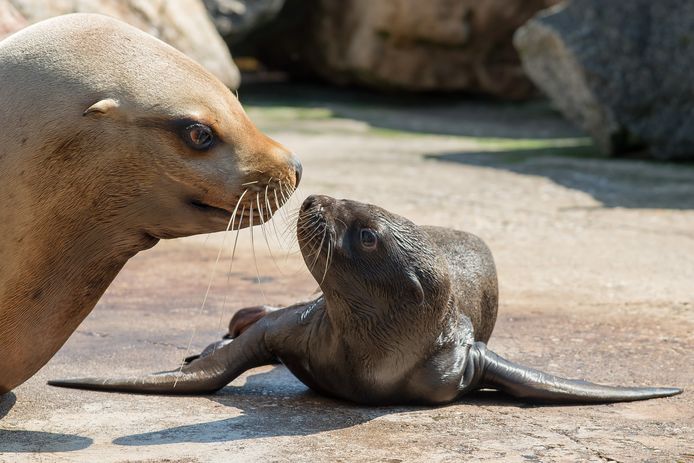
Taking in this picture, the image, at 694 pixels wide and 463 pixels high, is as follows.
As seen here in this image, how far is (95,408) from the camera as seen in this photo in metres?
4.57

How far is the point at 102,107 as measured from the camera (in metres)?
3.88

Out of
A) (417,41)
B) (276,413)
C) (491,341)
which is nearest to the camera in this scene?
(276,413)

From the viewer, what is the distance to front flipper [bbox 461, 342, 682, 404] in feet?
15.5

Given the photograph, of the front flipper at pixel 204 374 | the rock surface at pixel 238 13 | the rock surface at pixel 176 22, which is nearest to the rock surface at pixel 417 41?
the rock surface at pixel 238 13

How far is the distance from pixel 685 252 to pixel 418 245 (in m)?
3.46

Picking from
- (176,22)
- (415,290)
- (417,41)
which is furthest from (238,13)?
(415,290)

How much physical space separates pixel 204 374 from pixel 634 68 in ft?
25.7

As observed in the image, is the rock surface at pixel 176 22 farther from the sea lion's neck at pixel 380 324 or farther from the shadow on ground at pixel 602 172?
the sea lion's neck at pixel 380 324

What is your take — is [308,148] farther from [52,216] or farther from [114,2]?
[52,216]

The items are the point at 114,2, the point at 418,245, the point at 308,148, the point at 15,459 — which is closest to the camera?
the point at 15,459

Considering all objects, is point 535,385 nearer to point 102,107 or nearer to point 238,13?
point 102,107

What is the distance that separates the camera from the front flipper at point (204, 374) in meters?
4.81

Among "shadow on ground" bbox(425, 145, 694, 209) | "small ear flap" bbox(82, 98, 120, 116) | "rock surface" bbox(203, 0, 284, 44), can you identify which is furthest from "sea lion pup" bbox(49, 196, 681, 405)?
"rock surface" bbox(203, 0, 284, 44)

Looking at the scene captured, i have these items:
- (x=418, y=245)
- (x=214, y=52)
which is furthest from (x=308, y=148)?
(x=418, y=245)
